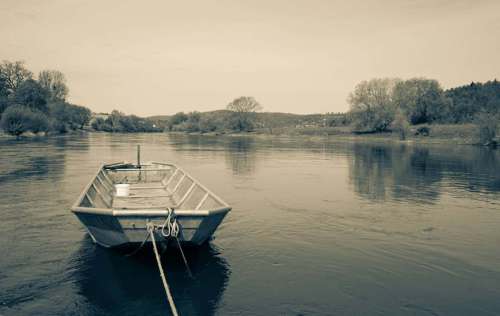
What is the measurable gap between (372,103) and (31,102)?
9010 cm

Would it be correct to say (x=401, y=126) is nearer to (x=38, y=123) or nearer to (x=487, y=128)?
(x=487, y=128)

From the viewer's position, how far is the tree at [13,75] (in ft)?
321

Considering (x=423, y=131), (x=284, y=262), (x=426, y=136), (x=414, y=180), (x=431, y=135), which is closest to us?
(x=284, y=262)

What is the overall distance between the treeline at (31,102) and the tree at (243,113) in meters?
57.4

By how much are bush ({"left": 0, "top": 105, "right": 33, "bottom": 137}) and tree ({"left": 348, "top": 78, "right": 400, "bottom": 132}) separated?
82.0 metres

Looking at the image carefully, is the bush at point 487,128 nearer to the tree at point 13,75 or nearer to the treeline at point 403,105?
the treeline at point 403,105

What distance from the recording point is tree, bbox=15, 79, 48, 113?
301ft

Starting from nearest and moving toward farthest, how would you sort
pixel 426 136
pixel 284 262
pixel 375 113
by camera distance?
pixel 284 262, pixel 426 136, pixel 375 113

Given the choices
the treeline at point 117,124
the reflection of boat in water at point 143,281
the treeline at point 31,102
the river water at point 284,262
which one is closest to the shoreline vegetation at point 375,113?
the treeline at point 31,102

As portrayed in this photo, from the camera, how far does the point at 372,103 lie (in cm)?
10706

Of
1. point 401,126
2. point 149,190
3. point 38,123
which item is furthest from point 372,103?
point 149,190

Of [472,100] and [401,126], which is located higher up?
[472,100]

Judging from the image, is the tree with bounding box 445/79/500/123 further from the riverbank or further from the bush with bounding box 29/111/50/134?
the bush with bounding box 29/111/50/134

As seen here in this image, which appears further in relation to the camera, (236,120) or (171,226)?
(236,120)
